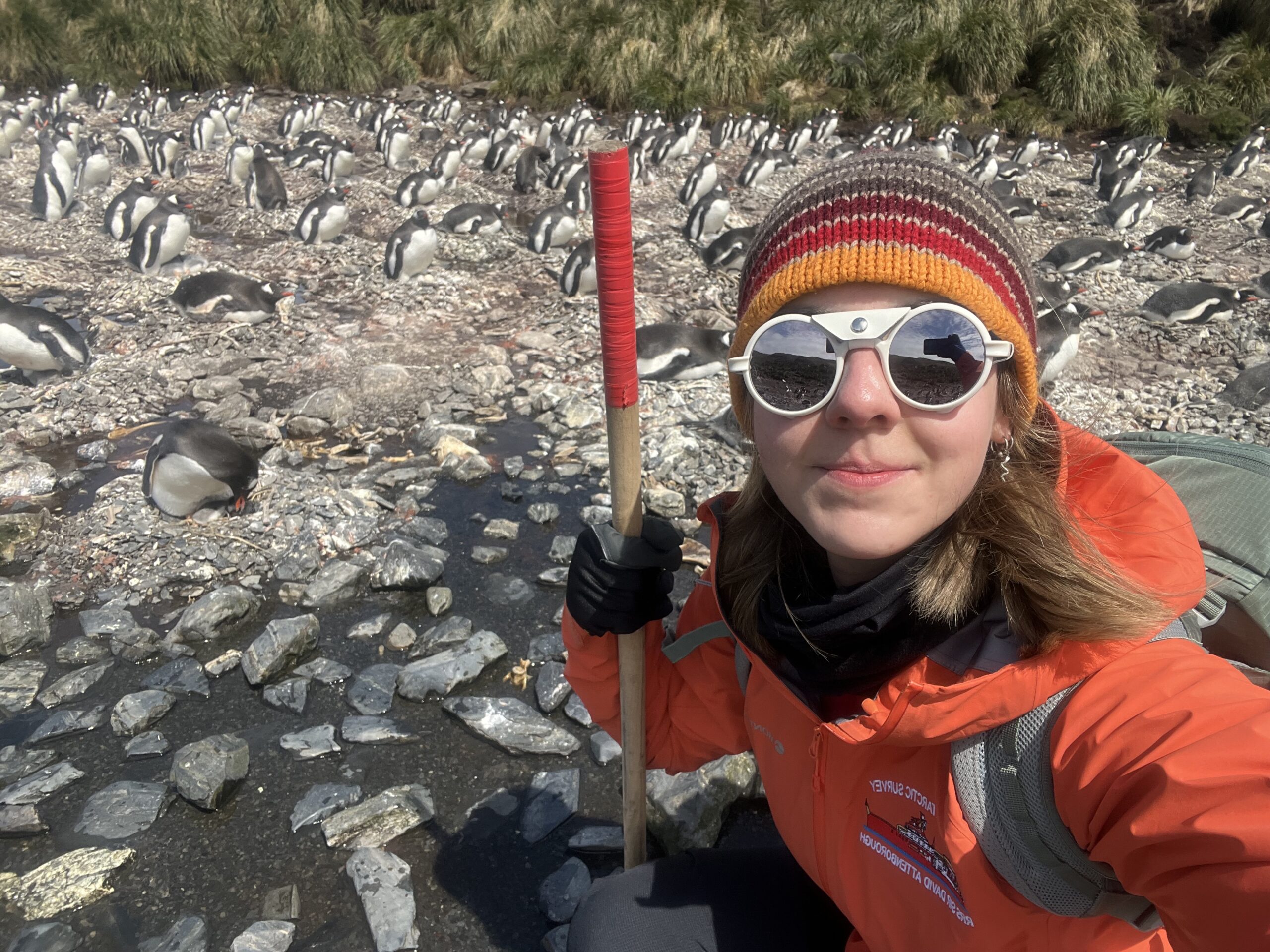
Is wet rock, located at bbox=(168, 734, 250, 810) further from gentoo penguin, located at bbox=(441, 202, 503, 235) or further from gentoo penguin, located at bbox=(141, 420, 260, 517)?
gentoo penguin, located at bbox=(441, 202, 503, 235)

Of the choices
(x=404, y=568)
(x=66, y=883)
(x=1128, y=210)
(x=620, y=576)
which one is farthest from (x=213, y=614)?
(x=1128, y=210)

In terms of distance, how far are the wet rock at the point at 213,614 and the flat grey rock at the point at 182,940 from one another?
1.03 meters

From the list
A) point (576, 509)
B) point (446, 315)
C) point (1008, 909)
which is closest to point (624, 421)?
point (1008, 909)

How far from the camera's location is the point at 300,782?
219 centimetres

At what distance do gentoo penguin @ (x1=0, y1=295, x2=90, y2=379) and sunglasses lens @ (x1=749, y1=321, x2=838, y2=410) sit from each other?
4.37m

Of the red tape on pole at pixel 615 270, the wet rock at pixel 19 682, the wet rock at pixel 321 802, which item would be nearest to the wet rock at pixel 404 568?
the wet rock at pixel 321 802

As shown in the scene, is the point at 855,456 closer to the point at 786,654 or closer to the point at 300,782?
the point at 786,654

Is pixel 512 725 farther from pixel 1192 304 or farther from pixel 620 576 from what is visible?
pixel 1192 304

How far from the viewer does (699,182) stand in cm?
778

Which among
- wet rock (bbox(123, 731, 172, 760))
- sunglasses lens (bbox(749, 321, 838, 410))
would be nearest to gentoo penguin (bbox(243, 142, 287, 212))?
wet rock (bbox(123, 731, 172, 760))

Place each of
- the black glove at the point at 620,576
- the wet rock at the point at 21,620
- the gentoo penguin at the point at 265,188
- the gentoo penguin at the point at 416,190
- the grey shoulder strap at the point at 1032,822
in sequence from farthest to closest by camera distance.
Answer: the gentoo penguin at the point at 416,190, the gentoo penguin at the point at 265,188, the wet rock at the point at 21,620, the black glove at the point at 620,576, the grey shoulder strap at the point at 1032,822

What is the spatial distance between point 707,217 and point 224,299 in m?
3.40

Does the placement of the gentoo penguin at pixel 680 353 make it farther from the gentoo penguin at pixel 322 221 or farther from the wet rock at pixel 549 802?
the gentoo penguin at pixel 322 221

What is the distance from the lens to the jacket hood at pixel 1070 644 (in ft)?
2.80
